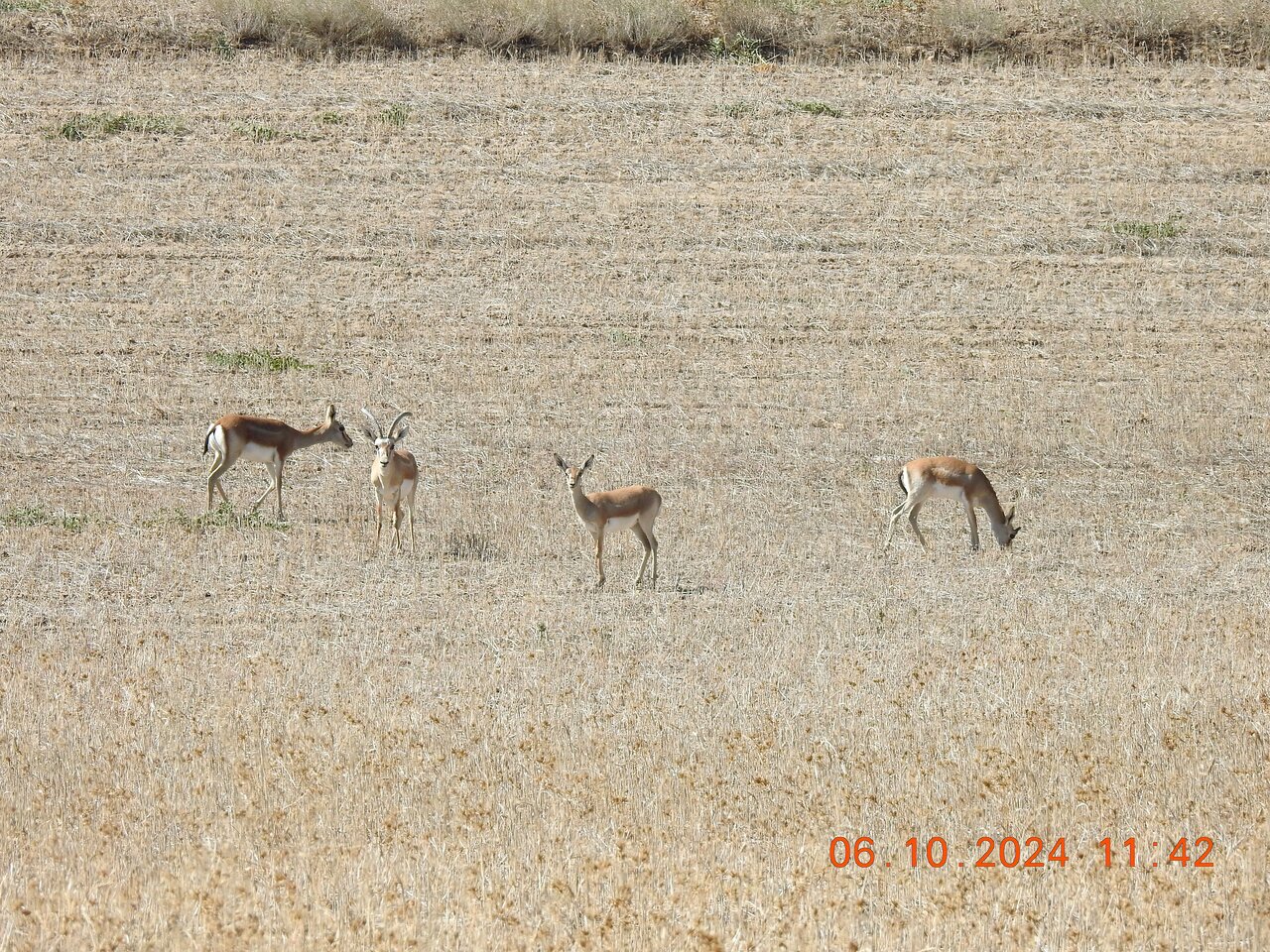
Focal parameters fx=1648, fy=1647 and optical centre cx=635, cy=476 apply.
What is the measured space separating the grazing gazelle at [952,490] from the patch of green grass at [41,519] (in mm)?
7570

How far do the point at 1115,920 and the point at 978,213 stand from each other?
2433cm

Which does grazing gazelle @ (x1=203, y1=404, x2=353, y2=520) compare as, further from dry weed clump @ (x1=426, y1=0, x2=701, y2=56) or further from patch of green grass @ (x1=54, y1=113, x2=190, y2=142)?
dry weed clump @ (x1=426, y1=0, x2=701, y2=56)

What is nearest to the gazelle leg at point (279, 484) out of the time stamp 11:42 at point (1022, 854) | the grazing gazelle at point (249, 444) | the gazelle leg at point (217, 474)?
the grazing gazelle at point (249, 444)

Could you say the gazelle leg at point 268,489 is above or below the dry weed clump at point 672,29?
below

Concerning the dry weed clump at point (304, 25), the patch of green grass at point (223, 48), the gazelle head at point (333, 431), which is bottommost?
the gazelle head at point (333, 431)

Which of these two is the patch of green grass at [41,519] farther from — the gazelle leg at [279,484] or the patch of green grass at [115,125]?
the patch of green grass at [115,125]

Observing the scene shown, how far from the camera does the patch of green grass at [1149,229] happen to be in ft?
93.4

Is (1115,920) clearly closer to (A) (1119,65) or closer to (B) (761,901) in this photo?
(B) (761,901)

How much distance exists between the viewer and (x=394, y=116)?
32.4m

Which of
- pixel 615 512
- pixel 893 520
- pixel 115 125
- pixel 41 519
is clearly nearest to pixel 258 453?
pixel 41 519

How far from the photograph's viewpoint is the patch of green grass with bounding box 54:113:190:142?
31500mm

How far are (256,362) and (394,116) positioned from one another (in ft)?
36.7

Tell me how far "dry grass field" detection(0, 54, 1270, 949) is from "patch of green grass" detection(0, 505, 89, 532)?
7cm

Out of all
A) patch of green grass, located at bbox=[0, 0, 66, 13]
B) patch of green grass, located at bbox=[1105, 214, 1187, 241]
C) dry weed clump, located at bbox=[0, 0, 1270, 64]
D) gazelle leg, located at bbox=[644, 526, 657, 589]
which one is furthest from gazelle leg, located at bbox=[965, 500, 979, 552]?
patch of green grass, located at bbox=[0, 0, 66, 13]
